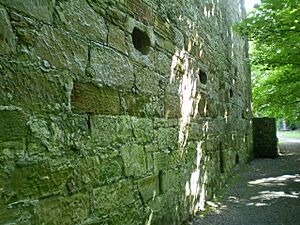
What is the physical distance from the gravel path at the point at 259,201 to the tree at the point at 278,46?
1.45m

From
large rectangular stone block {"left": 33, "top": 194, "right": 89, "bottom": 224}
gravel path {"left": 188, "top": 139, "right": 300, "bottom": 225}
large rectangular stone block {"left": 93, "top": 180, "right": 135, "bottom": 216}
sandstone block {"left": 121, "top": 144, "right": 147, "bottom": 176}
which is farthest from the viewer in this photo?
gravel path {"left": 188, "top": 139, "right": 300, "bottom": 225}

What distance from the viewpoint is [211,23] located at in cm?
481

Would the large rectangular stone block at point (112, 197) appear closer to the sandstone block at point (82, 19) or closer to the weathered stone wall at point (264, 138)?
the sandstone block at point (82, 19)

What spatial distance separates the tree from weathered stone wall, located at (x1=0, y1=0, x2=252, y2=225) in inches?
43.1

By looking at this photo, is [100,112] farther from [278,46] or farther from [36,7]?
[278,46]

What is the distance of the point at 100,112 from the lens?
1988 mm

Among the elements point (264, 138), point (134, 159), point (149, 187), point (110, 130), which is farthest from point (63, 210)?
point (264, 138)

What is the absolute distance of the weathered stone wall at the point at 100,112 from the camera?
145 cm

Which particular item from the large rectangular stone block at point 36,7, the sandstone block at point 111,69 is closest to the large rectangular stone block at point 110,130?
the sandstone block at point 111,69

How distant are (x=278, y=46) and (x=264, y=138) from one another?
446 cm

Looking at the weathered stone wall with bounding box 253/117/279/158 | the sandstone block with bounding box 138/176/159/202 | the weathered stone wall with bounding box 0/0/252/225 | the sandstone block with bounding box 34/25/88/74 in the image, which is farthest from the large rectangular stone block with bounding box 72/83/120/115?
the weathered stone wall with bounding box 253/117/279/158

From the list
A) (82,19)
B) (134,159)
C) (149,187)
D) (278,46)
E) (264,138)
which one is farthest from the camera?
(264,138)

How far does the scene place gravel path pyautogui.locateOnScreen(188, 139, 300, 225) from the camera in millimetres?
3432

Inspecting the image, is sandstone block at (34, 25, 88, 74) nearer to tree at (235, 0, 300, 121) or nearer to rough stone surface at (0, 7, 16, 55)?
rough stone surface at (0, 7, 16, 55)
